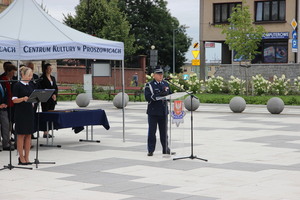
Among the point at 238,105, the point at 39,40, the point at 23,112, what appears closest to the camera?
the point at 23,112

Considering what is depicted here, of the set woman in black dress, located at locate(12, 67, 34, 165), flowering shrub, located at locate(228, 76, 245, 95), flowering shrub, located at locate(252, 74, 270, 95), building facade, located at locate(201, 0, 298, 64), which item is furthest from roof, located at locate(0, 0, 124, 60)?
building facade, located at locate(201, 0, 298, 64)

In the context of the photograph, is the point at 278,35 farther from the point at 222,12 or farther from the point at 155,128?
the point at 155,128

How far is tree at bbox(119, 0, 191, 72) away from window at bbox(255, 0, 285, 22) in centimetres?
3110

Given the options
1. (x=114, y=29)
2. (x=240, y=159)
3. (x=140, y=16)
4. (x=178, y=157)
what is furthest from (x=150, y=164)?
(x=140, y=16)

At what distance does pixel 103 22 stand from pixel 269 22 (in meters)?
23.1

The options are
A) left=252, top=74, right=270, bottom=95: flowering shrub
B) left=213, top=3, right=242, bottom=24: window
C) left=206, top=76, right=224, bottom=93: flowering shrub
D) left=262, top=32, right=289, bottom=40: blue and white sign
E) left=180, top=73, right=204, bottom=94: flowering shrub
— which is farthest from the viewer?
left=213, top=3, right=242, bottom=24: window

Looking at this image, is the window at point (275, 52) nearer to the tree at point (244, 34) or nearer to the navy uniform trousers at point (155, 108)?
the tree at point (244, 34)

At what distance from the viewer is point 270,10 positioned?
206 ft

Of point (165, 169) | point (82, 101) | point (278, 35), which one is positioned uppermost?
point (278, 35)

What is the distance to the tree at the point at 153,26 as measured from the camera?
3693 inches

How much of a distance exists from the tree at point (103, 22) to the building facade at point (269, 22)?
1171 centimetres

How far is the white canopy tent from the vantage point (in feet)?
48.8

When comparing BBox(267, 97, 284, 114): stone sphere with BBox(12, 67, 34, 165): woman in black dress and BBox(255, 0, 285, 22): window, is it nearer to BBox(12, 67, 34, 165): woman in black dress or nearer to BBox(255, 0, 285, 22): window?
BBox(12, 67, 34, 165): woman in black dress

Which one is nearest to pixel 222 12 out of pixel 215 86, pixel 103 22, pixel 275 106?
pixel 103 22
